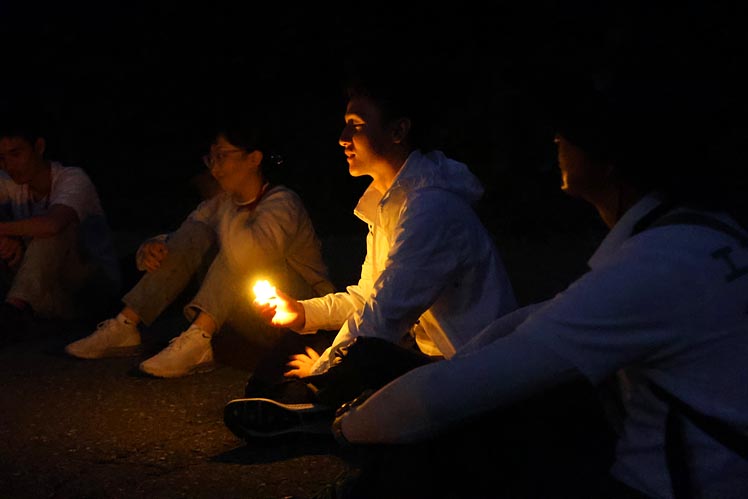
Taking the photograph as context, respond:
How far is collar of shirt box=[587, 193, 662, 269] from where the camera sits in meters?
1.99

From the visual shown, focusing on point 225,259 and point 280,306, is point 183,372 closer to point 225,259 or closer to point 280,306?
point 225,259

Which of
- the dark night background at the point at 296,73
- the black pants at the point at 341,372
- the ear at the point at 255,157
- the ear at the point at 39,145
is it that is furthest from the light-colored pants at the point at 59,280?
the dark night background at the point at 296,73

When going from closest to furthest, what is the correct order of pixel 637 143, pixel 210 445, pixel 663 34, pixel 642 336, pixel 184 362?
pixel 642 336 < pixel 637 143 < pixel 210 445 < pixel 184 362 < pixel 663 34

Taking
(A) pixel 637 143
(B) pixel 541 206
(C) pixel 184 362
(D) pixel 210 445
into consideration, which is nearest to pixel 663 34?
(B) pixel 541 206

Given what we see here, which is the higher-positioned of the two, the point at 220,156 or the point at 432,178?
the point at 220,156

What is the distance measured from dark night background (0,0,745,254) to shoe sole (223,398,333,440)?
177 inches

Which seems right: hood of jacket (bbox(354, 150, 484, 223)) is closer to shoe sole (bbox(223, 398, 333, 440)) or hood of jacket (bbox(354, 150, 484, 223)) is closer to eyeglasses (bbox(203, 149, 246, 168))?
shoe sole (bbox(223, 398, 333, 440))

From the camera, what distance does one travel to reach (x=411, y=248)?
3.21 m

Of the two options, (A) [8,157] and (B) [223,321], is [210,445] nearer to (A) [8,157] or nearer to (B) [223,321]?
(B) [223,321]

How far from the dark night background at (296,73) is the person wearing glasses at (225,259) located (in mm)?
3156

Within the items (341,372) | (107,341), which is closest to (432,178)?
(341,372)

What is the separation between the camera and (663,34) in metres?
8.35

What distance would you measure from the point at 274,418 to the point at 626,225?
5.68 ft

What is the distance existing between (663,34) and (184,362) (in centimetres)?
584
